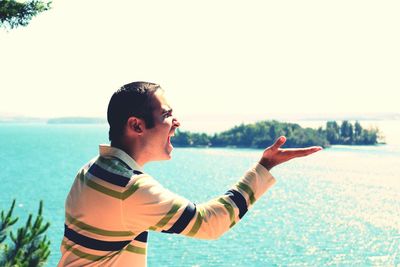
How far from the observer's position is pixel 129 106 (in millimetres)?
1287

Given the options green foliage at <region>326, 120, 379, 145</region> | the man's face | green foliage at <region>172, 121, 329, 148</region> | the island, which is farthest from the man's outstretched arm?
green foliage at <region>326, 120, 379, 145</region>

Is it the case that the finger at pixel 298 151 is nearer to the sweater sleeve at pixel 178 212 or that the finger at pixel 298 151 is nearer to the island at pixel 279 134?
the sweater sleeve at pixel 178 212

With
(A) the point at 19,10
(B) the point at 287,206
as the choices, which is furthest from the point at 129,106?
(B) the point at 287,206

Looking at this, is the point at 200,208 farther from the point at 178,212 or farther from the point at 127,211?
the point at 127,211

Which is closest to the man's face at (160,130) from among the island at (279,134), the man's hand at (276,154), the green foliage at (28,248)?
the man's hand at (276,154)

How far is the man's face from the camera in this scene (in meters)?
1.29

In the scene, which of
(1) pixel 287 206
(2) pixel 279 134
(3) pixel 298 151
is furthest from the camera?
(2) pixel 279 134

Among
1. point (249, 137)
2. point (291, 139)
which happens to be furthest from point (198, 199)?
point (249, 137)

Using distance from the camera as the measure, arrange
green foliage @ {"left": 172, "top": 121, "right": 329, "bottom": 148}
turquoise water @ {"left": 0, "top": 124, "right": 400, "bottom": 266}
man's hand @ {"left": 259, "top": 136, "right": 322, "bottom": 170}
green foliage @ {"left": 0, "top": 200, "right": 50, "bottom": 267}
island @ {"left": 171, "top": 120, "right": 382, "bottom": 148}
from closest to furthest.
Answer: man's hand @ {"left": 259, "top": 136, "right": 322, "bottom": 170} < green foliage @ {"left": 0, "top": 200, "right": 50, "bottom": 267} < turquoise water @ {"left": 0, "top": 124, "right": 400, "bottom": 266} < green foliage @ {"left": 172, "top": 121, "right": 329, "bottom": 148} < island @ {"left": 171, "top": 120, "right": 382, "bottom": 148}

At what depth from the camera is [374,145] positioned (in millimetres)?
93688

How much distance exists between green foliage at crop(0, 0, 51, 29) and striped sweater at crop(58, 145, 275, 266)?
4383 millimetres

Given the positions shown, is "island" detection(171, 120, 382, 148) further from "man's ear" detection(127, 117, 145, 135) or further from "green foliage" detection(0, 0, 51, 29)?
"man's ear" detection(127, 117, 145, 135)

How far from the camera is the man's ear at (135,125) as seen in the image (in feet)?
4.21

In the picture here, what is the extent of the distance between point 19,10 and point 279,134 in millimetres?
76187
